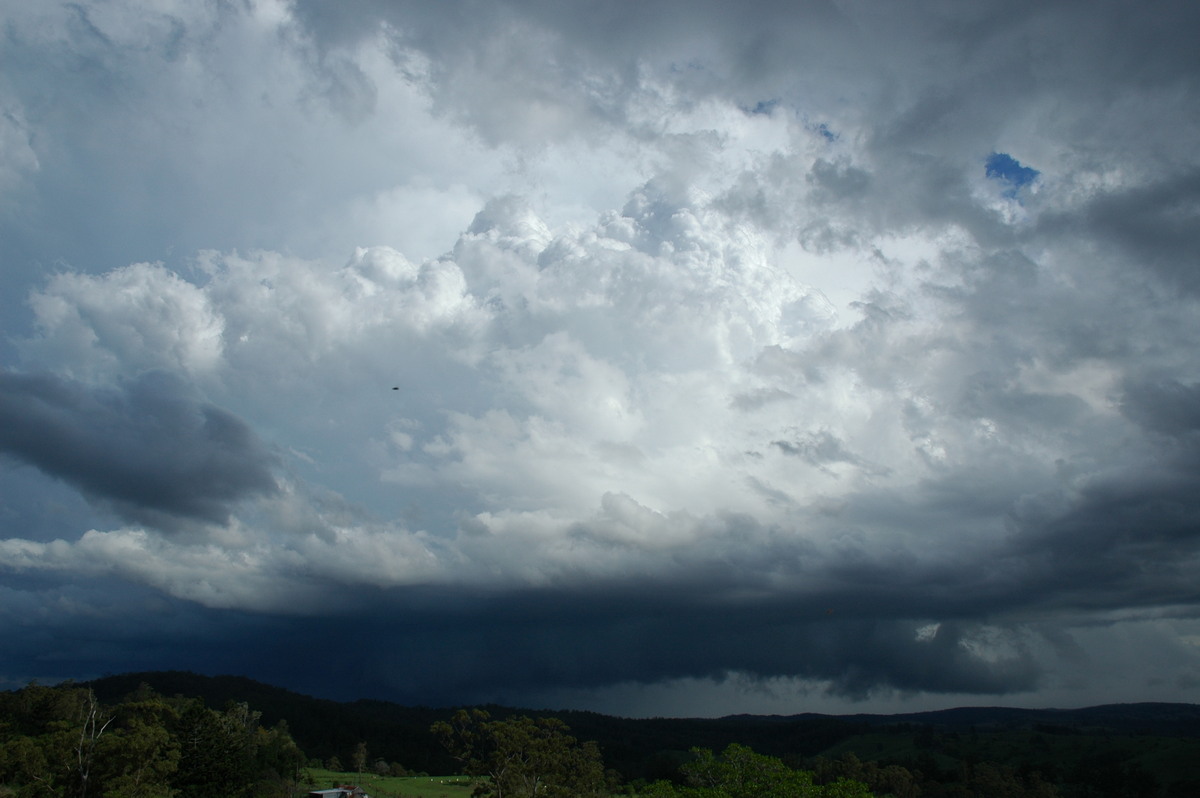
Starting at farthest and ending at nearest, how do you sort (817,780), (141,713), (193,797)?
(817,780) < (141,713) < (193,797)

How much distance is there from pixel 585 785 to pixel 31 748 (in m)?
59.7

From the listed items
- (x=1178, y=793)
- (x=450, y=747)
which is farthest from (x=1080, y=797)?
(x=450, y=747)

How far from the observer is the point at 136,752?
74500 mm

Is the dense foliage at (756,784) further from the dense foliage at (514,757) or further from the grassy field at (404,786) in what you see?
the grassy field at (404,786)

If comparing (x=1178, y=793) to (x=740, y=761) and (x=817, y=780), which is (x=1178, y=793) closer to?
(x=817, y=780)

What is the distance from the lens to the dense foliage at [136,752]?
75000 millimetres

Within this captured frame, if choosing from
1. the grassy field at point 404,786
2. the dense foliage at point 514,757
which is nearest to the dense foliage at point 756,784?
the dense foliage at point 514,757

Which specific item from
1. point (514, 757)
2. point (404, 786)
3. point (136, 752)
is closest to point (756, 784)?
point (514, 757)

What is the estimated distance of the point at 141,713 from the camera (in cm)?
10175

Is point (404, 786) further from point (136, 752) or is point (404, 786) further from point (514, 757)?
point (514, 757)

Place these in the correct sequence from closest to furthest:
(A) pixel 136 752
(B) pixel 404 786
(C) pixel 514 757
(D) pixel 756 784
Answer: (D) pixel 756 784
(A) pixel 136 752
(C) pixel 514 757
(B) pixel 404 786

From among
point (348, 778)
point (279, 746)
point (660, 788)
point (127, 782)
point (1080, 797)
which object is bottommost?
point (1080, 797)

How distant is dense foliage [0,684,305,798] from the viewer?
246 ft

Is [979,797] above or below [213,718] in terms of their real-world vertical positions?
below
